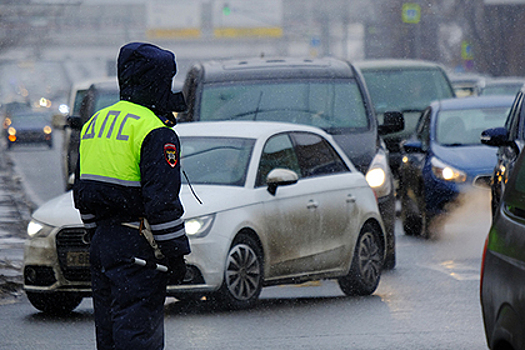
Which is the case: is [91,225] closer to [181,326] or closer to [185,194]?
[181,326]

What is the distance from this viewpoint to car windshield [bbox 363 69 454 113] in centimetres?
1992

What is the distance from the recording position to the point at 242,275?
357 inches

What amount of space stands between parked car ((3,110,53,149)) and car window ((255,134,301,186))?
3912cm

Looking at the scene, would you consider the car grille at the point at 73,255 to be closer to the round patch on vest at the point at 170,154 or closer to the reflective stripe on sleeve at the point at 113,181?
the reflective stripe on sleeve at the point at 113,181

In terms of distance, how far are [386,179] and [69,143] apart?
7.09m

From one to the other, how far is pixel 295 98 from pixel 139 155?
25.2ft

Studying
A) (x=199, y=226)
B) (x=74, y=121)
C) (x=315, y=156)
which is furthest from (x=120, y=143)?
(x=74, y=121)

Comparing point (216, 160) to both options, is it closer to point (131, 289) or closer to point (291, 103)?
point (291, 103)

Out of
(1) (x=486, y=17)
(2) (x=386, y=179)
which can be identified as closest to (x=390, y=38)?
(1) (x=486, y=17)

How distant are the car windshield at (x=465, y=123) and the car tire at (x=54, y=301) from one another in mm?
6755

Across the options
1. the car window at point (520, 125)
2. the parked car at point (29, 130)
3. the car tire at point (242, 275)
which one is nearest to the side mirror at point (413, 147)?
the car window at point (520, 125)

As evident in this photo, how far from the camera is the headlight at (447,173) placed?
14062 mm

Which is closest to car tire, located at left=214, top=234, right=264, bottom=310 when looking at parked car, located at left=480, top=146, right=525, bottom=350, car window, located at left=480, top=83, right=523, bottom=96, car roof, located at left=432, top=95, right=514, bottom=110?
parked car, located at left=480, top=146, right=525, bottom=350

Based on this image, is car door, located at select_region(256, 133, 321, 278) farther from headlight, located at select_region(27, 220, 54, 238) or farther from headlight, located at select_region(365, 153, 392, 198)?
headlight, located at select_region(365, 153, 392, 198)
